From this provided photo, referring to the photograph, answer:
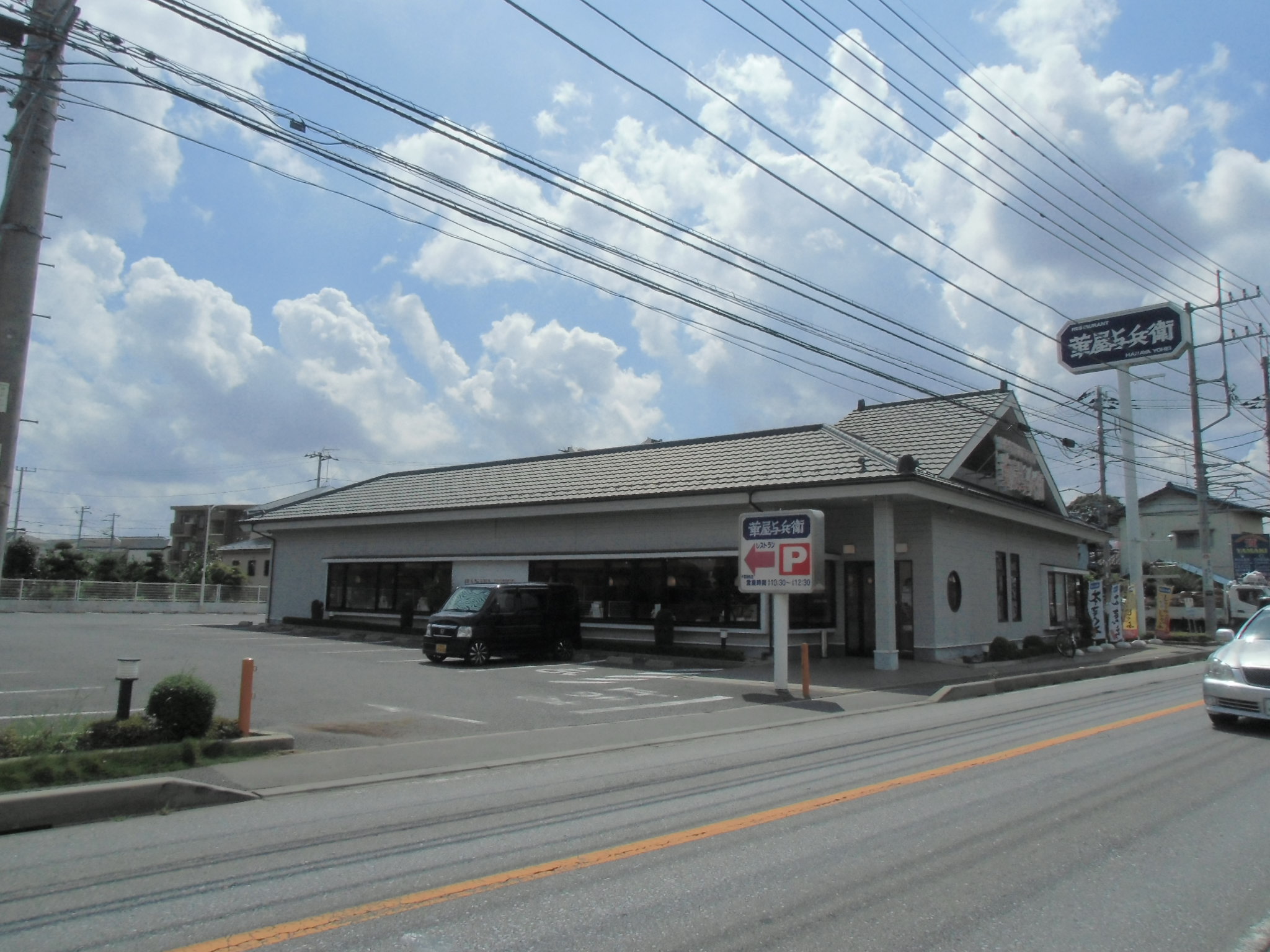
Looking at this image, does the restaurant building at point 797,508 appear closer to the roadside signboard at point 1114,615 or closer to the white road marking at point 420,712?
the roadside signboard at point 1114,615

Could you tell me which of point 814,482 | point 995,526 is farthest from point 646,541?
point 995,526

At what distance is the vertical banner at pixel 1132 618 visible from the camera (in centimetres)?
3247

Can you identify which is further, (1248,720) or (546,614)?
(546,614)

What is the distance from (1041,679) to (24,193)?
19621 mm

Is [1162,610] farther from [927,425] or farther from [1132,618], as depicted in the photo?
[927,425]

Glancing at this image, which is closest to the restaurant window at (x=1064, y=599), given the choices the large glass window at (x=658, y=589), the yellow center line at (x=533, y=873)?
the large glass window at (x=658, y=589)

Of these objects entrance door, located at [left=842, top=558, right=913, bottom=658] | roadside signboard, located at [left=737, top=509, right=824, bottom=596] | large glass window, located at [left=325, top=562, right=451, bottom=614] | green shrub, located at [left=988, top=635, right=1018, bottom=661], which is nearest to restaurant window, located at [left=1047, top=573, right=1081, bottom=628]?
green shrub, located at [left=988, top=635, right=1018, bottom=661]

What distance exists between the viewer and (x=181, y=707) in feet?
30.9

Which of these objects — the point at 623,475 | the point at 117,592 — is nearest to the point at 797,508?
the point at 623,475

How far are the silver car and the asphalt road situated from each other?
1.75 m

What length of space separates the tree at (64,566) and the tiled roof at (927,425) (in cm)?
4875

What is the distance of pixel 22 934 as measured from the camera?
472 cm

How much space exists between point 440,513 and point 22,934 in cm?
2491

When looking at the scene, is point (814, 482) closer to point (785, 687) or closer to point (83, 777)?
point (785, 687)
